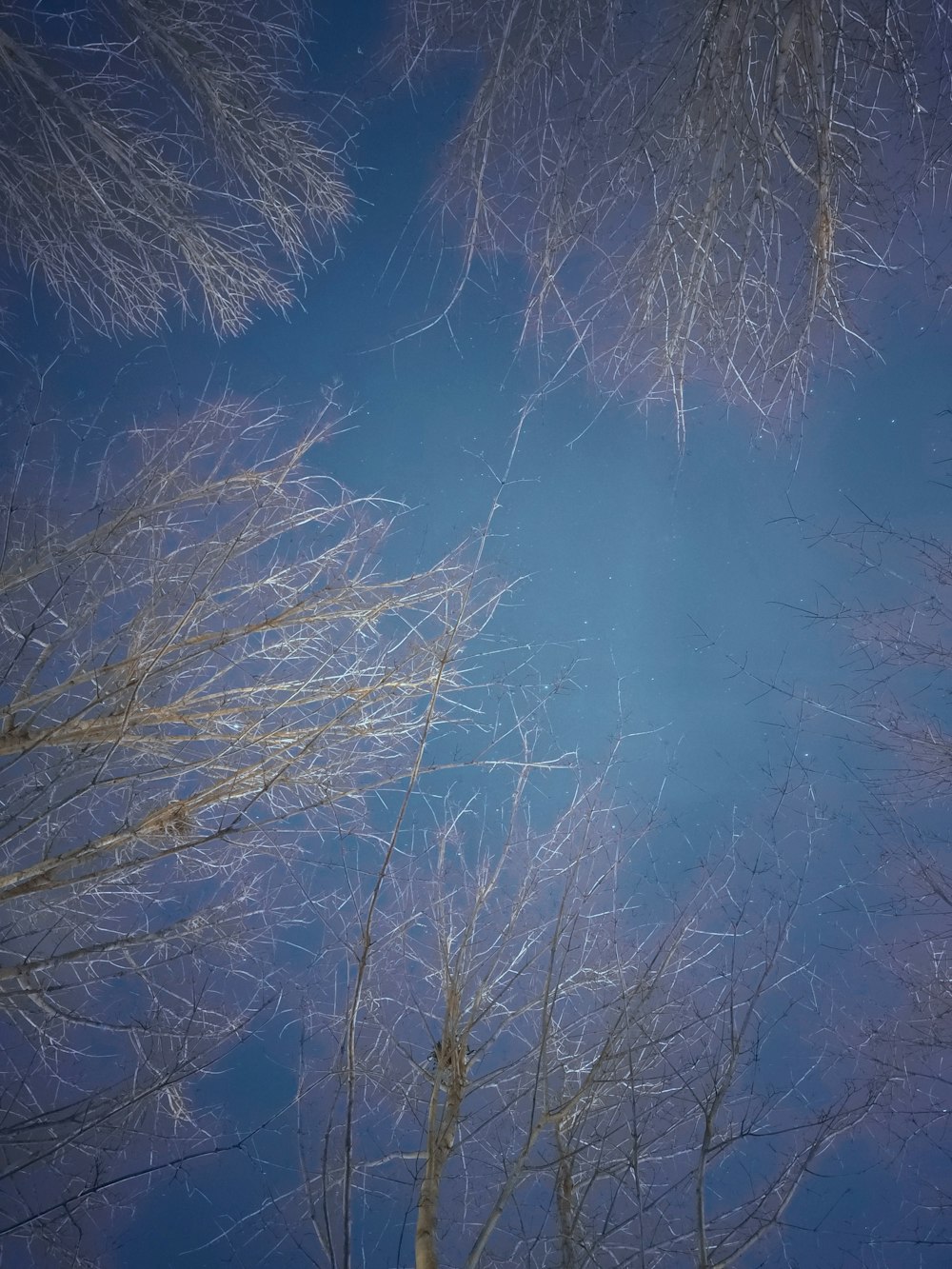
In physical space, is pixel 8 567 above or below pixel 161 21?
below

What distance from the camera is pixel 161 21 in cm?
488

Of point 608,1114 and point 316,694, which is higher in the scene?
point 316,694

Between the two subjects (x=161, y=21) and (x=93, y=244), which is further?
(x=93, y=244)

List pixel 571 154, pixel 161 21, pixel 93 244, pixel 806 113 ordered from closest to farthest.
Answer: pixel 806 113
pixel 571 154
pixel 161 21
pixel 93 244

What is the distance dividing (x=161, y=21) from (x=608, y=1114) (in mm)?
8572

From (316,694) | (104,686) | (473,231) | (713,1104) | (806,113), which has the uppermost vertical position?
(806,113)

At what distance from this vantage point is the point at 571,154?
376 centimetres

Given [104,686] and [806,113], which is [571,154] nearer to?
[806,113]

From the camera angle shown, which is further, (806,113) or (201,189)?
(201,189)

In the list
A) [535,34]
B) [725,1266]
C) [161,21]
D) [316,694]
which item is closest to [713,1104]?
[725,1266]

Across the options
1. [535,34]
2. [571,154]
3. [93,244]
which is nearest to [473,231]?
[571,154]

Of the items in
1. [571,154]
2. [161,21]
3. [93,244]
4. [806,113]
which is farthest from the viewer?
[93,244]

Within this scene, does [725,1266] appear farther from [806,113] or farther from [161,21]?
[161,21]

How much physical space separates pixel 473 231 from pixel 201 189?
299 cm
